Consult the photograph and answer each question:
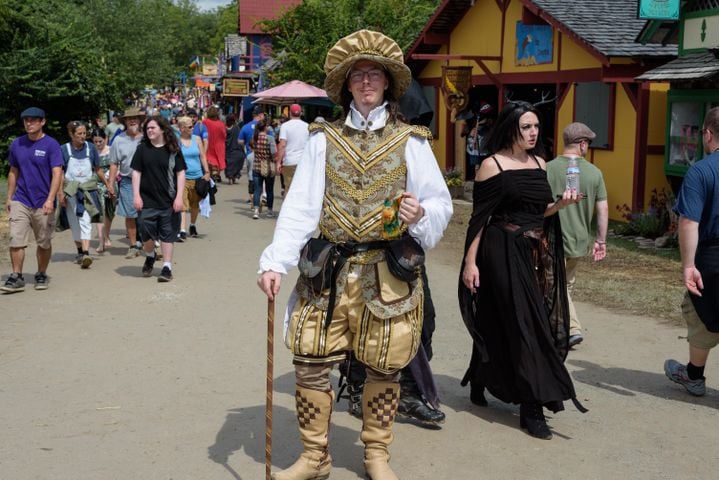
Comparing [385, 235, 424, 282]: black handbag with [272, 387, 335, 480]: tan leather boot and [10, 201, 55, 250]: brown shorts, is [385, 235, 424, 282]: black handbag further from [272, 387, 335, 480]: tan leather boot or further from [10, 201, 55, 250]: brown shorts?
[10, 201, 55, 250]: brown shorts

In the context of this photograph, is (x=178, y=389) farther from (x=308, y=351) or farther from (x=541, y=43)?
(x=541, y=43)

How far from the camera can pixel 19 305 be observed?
342 inches

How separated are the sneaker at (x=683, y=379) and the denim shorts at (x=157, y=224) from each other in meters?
5.57

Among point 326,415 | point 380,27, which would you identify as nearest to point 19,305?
point 326,415

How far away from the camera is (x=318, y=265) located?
4.23 m

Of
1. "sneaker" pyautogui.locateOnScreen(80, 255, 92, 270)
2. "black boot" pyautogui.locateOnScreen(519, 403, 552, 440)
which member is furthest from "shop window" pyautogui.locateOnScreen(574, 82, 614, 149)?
"black boot" pyautogui.locateOnScreen(519, 403, 552, 440)

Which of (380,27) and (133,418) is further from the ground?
(380,27)

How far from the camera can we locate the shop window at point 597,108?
15.6 metres

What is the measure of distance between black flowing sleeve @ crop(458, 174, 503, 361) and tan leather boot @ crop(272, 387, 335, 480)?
136 centimetres

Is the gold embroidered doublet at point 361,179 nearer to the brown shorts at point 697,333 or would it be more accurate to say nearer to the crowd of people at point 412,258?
the crowd of people at point 412,258

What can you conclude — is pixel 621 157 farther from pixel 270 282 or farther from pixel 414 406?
pixel 270 282

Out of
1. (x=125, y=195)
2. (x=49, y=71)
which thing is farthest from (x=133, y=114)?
(x=49, y=71)

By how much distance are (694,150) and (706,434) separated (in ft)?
29.5

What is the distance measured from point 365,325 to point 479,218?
1.36 metres
